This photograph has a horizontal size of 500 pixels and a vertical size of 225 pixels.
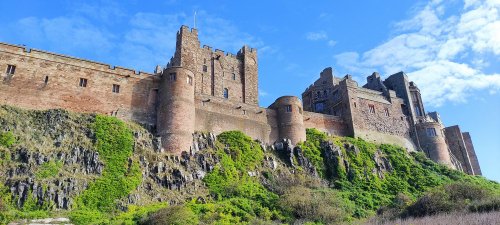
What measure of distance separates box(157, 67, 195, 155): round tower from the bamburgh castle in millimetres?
89

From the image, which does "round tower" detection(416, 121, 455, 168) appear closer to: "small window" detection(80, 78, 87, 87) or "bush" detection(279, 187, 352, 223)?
"bush" detection(279, 187, 352, 223)

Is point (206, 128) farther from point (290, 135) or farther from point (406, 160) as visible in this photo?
point (406, 160)

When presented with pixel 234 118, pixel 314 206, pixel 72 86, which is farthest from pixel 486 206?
pixel 72 86

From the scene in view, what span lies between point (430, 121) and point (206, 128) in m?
32.5

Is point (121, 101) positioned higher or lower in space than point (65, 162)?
higher

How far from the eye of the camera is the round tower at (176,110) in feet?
127

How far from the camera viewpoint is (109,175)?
111 ft

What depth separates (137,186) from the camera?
111ft

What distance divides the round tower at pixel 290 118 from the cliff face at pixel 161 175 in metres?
1.50

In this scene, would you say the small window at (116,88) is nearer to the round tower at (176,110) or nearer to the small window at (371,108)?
the round tower at (176,110)

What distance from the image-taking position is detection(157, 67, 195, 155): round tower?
3881 centimetres

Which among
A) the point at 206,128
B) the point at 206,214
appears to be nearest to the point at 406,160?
the point at 206,128

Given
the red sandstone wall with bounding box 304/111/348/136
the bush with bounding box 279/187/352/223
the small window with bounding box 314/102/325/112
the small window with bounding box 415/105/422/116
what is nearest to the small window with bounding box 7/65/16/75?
the bush with bounding box 279/187/352/223

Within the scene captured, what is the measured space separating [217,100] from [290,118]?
8.29m
